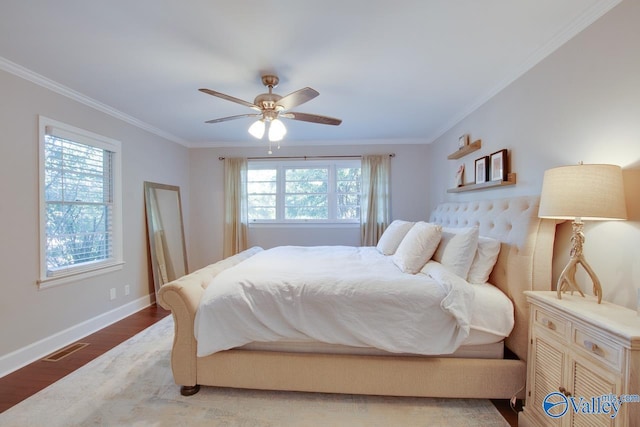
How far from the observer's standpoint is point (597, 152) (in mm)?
1609

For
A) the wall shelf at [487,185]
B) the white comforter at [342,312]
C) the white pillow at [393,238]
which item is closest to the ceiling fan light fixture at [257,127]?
the white comforter at [342,312]

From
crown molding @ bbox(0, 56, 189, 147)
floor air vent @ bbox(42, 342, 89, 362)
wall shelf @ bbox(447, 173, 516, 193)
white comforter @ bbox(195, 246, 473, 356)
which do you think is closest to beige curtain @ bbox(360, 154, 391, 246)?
wall shelf @ bbox(447, 173, 516, 193)

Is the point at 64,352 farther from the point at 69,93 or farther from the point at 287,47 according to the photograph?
the point at 287,47

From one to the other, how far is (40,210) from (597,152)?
13.8 feet

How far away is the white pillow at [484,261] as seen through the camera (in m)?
2.07

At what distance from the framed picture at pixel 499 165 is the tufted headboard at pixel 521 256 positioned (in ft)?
1.21

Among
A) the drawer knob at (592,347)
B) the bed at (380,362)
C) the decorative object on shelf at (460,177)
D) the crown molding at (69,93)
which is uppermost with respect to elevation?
the crown molding at (69,93)

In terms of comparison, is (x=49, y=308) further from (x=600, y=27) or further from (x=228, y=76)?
(x=600, y=27)

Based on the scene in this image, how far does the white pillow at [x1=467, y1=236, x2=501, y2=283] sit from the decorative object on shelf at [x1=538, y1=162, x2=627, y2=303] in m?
0.55

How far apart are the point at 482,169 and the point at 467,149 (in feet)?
1.23

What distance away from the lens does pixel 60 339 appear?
262cm

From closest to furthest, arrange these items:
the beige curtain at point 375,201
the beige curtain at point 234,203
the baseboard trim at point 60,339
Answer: the baseboard trim at point 60,339, the beige curtain at point 375,201, the beige curtain at point 234,203

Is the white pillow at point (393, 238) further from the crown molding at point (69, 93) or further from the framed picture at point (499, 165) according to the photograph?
the crown molding at point (69, 93)

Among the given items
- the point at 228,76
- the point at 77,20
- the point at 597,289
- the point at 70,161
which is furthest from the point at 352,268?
the point at 70,161
